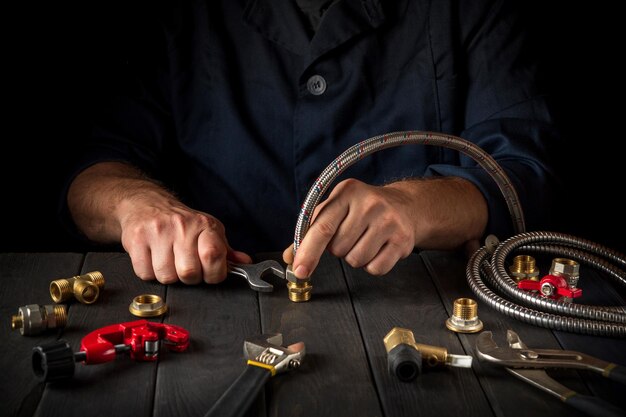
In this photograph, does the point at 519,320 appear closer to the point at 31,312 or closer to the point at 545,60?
the point at 31,312

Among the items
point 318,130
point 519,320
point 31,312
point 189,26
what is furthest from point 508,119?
point 31,312

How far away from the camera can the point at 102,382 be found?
3.24 feet

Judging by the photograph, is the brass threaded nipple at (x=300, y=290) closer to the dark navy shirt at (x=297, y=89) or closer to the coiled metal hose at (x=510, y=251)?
the coiled metal hose at (x=510, y=251)

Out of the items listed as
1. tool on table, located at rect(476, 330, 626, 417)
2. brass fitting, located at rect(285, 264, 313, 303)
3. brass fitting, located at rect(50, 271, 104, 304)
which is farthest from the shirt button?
tool on table, located at rect(476, 330, 626, 417)

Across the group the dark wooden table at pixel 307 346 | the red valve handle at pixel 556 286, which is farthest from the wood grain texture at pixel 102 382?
the red valve handle at pixel 556 286

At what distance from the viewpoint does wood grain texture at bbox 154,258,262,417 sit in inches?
37.7

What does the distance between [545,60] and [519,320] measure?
856mm

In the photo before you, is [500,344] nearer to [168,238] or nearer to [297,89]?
[168,238]

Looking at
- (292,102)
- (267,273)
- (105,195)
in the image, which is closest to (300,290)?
(267,273)

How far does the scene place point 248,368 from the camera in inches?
39.1

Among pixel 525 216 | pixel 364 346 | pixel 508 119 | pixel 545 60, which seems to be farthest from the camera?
pixel 545 60

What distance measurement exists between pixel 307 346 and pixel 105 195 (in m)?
0.73

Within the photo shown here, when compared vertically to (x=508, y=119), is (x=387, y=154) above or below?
below

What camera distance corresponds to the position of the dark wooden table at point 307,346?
0.95 m
